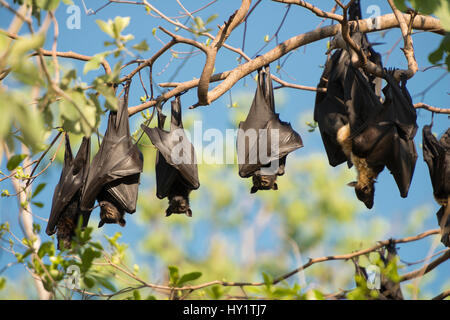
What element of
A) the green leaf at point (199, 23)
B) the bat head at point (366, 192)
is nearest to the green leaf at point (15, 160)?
the green leaf at point (199, 23)

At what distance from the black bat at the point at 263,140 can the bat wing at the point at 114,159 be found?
39.1 inches

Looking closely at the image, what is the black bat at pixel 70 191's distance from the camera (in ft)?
16.8

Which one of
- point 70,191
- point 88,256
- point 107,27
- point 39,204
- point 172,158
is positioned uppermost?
point 172,158

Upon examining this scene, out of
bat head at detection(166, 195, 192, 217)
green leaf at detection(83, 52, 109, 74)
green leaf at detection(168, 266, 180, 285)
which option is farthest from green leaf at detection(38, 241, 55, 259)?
bat head at detection(166, 195, 192, 217)

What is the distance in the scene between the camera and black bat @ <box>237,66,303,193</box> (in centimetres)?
520

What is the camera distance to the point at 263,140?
5242 mm

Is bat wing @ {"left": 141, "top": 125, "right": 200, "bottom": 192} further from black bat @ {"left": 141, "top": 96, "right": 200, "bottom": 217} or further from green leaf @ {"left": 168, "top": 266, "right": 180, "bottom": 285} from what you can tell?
green leaf @ {"left": 168, "top": 266, "right": 180, "bottom": 285}

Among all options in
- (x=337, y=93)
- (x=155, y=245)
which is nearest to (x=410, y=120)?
(x=337, y=93)

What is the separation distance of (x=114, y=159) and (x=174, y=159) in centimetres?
55

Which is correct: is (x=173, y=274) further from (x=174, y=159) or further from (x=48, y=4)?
(x=174, y=159)

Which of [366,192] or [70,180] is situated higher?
[70,180]

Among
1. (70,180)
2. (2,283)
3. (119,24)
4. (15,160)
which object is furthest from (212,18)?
(70,180)

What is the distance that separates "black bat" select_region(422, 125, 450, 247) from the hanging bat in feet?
1.58
